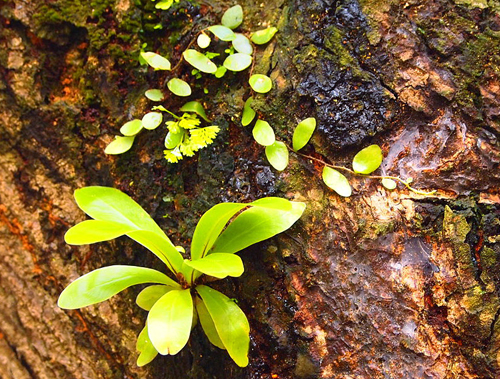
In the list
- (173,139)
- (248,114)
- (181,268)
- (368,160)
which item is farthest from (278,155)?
(181,268)

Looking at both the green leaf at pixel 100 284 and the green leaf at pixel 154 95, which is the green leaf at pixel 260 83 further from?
the green leaf at pixel 100 284

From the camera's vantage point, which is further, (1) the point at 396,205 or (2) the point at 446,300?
(1) the point at 396,205

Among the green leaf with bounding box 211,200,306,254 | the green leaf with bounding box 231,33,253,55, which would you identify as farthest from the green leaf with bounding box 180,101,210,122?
the green leaf with bounding box 211,200,306,254

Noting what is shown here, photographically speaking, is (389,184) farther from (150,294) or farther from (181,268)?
(150,294)

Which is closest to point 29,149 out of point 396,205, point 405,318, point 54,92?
point 54,92

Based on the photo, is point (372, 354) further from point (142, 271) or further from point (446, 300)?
point (142, 271)
